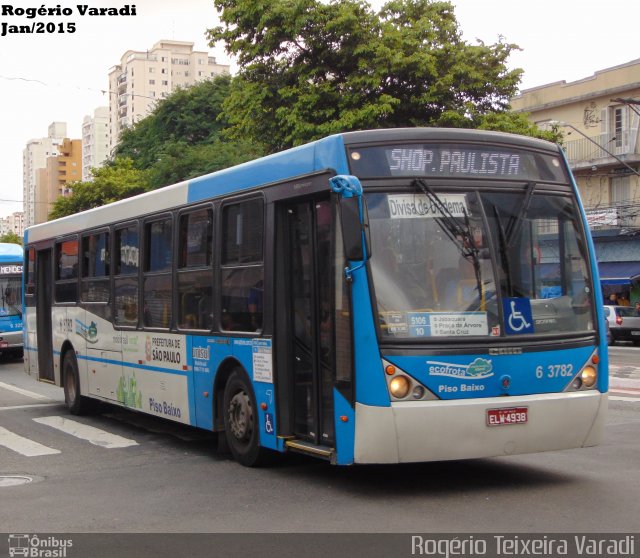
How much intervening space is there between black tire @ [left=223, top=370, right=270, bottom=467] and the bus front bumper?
1.92 m

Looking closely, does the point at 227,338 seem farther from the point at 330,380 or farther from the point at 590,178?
the point at 590,178

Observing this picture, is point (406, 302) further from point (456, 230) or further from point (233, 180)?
point (233, 180)

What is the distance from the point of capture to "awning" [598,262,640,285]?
4159 cm

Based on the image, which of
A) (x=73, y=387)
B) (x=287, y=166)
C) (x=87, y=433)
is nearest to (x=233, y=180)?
(x=287, y=166)

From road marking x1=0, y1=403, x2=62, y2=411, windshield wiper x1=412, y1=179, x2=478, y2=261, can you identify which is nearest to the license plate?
windshield wiper x1=412, y1=179, x2=478, y2=261

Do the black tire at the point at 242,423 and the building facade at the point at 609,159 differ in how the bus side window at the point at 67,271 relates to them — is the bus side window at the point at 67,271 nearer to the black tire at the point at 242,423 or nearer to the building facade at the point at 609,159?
the black tire at the point at 242,423

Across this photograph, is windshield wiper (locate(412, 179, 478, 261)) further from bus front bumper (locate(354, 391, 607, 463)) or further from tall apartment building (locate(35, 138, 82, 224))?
tall apartment building (locate(35, 138, 82, 224))

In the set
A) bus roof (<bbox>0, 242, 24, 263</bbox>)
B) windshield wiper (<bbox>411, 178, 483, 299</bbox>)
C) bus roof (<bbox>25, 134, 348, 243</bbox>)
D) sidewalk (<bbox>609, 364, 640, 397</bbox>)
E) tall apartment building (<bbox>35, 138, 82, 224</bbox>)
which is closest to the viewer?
windshield wiper (<bbox>411, 178, 483, 299</bbox>)

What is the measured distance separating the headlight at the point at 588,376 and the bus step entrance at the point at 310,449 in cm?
217

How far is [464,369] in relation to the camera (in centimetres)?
747

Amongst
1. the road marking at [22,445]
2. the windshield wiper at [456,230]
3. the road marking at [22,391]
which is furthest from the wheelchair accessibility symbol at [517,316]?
the road marking at [22,391]

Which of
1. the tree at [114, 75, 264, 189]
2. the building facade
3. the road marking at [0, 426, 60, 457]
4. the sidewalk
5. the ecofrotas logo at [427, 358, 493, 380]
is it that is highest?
the tree at [114, 75, 264, 189]

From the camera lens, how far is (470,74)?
28.4 m
